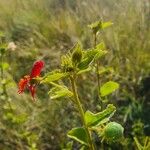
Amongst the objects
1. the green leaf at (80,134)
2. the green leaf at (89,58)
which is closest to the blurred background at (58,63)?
the green leaf at (80,134)

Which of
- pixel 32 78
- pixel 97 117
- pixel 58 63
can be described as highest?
pixel 32 78

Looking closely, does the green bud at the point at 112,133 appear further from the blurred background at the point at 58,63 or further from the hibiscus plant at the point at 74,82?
the blurred background at the point at 58,63

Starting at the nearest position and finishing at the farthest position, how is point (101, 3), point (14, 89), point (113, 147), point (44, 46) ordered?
point (113, 147) < point (14, 89) < point (44, 46) < point (101, 3)

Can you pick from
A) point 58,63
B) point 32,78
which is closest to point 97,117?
point 32,78

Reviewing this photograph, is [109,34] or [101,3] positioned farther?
[101,3]

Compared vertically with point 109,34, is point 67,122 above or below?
below

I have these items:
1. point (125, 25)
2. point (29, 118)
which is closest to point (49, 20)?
point (125, 25)

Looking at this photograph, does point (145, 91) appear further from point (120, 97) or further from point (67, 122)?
point (67, 122)

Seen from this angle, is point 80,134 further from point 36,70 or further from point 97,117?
point 36,70

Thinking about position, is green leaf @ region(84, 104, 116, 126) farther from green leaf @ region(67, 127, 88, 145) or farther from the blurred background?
the blurred background
